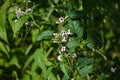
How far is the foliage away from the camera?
1879 millimetres

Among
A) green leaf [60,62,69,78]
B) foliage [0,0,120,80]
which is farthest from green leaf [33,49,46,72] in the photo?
green leaf [60,62,69,78]

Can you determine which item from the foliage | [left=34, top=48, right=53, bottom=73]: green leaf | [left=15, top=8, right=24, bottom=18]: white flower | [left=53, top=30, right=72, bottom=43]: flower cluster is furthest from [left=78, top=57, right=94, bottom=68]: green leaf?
[left=15, top=8, right=24, bottom=18]: white flower

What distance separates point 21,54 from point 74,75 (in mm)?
588

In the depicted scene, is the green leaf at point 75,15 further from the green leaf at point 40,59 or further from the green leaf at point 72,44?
the green leaf at point 40,59

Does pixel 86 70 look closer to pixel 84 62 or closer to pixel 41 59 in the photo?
pixel 84 62

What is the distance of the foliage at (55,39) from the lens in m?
1.88

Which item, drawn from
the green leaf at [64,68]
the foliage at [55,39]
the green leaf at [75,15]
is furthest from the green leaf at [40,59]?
the green leaf at [75,15]

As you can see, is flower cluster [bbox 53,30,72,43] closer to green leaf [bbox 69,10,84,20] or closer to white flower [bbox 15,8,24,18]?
green leaf [bbox 69,10,84,20]

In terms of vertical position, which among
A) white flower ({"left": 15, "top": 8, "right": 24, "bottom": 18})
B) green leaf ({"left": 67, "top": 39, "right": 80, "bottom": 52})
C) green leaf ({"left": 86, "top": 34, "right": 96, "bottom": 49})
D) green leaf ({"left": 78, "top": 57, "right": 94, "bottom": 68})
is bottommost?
green leaf ({"left": 78, "top": 57, "right": 94, "bottom": 68})

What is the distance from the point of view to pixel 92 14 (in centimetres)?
231

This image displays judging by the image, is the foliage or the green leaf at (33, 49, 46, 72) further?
the green leaf at (33, 49, 46, 72)

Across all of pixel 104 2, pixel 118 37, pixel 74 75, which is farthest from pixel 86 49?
pixel 118 37

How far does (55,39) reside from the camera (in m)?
1.88

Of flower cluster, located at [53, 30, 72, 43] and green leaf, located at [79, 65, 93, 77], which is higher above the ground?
flower cluster, located at [53, 30, 72, 43]
